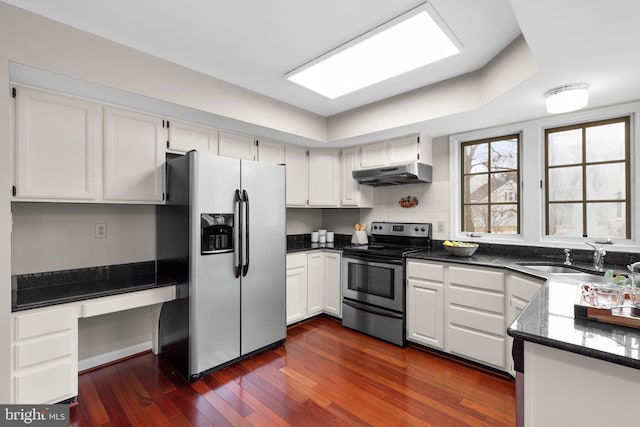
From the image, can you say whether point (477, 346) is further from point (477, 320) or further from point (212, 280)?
point (212, 280)

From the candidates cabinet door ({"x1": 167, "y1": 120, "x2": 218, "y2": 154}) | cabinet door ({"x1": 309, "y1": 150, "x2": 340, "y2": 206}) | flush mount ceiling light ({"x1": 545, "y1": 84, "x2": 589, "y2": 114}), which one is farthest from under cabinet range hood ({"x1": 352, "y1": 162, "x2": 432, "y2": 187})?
cabinet door ({"x1": 167, "y1": 120, "x2": 218, "y2": 154})

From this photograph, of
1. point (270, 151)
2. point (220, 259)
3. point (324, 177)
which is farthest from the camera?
point (324, 177)

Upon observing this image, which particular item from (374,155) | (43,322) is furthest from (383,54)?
(43,322)

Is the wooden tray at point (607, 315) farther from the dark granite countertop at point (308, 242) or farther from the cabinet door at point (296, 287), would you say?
the dark granite countertop at point (308, 242)

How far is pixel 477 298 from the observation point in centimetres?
258

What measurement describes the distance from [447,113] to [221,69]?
1.95 m

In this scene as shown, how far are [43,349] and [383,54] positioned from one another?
118 inches

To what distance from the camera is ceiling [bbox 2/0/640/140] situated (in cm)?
145

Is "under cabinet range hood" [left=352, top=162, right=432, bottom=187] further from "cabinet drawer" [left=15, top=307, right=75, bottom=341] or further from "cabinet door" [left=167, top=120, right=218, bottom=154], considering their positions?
"cabinet drawer" [left=15, top=307, right=75, bottom=341]

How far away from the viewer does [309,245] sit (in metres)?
4.22

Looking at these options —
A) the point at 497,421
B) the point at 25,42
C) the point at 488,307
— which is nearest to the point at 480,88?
the point at 488,307

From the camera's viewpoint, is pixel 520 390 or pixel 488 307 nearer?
pixel 520 390

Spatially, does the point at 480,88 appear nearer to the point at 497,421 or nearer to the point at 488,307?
the point at 488,307

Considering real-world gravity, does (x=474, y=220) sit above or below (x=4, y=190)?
below
